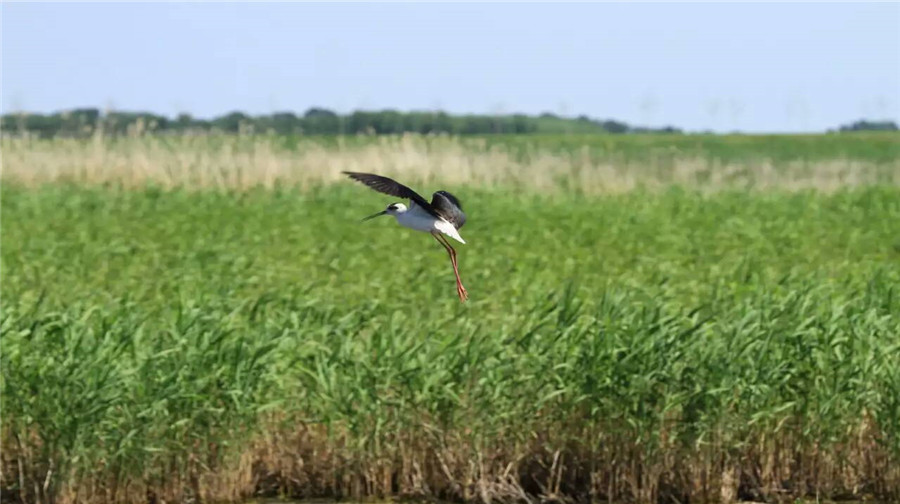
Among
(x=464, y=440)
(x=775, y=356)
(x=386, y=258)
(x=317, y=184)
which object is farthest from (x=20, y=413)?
(x=317, y=184)

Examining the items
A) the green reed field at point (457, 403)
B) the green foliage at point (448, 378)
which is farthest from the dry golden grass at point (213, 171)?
the green reed field at point (457, 403)

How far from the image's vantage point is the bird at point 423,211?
9.69ft

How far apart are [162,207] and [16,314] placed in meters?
16.1

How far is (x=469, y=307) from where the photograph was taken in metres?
14.1

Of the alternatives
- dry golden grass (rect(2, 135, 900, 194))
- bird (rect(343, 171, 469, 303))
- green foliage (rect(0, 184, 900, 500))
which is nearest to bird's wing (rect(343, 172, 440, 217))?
bird (rect(343, 171, 469, 303))

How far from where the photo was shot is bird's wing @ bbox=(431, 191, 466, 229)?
9.82ft

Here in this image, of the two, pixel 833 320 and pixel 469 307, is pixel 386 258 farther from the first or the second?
pixel 833 320

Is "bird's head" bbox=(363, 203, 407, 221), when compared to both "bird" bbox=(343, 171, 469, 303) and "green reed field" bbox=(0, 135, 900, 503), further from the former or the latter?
"green reed field" bbox=(0, 135, 900, 503)

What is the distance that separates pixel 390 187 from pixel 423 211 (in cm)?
9

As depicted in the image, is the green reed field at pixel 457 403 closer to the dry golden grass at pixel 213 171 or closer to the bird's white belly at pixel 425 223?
the bird's white belly at pixel 425 223

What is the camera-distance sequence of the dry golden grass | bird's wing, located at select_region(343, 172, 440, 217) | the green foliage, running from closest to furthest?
bird's wing, located at select_region(343, 172, 440, 217)
the green foliage
the dry golden grass

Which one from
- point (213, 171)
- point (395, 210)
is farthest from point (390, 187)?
point (213, 171)

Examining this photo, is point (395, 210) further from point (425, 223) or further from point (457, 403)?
point (457, 403)

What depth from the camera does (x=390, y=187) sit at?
298cm
